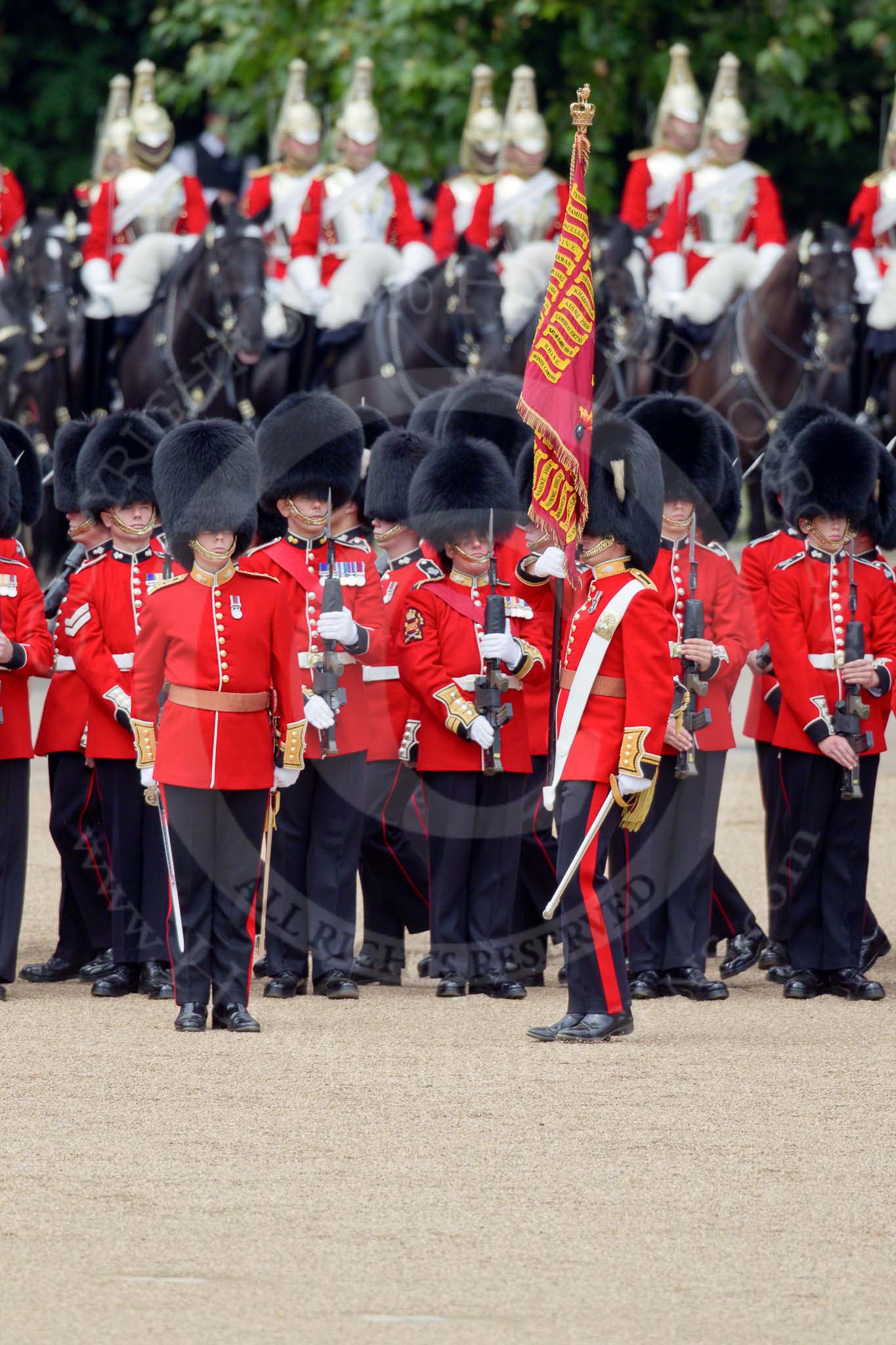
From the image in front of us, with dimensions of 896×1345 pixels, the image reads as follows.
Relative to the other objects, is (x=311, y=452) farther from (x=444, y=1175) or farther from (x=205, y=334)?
(x=205, y=334)

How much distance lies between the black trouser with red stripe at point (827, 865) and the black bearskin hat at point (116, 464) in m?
1.66

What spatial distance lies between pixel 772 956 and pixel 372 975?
0.99 m

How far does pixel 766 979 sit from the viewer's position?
597 cm

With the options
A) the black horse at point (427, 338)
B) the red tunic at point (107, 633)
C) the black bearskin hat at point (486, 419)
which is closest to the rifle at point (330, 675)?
the red tunic at point (107, 633)

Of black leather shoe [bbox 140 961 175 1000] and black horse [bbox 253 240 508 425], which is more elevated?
black horse [bbox 253 240 508 425]

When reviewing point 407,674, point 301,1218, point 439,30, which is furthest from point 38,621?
point 439,30

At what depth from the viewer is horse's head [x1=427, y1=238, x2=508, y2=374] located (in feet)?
38.4

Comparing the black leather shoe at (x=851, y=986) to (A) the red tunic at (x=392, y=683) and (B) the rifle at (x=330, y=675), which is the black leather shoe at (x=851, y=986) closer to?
(A) the red tunic at (x=392, y=683)

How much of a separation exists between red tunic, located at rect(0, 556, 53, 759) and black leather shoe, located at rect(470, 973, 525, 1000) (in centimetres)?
114

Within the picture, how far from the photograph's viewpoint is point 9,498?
19.4 feet

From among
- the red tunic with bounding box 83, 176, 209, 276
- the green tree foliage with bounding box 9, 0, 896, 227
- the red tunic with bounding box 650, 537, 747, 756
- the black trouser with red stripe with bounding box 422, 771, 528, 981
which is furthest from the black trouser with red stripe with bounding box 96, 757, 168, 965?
the green tree foliage with bounding box 9, 0, 896, 227

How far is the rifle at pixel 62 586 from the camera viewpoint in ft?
19.8

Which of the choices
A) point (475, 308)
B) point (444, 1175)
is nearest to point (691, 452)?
point (444, 1175)

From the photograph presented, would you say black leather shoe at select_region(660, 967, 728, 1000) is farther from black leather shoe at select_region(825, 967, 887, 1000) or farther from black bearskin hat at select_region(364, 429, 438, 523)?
black bearskin hat at select_region(364, 429, 438, 523)
